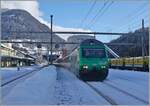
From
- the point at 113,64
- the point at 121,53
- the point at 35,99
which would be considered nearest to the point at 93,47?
the point at 35,99

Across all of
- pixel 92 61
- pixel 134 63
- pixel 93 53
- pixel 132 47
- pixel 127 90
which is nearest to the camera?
pixel 127 90

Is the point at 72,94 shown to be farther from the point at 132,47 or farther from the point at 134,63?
the point at 132,47

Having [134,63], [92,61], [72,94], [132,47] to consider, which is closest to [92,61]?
[92,61]

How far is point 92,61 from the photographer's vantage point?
2766 cm

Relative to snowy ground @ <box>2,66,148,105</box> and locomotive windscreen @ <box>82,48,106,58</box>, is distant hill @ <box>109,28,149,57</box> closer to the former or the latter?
locomotive windscreen @ <box>82,48,106,58</box>

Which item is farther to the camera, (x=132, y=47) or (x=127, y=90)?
(x=132, y=47)

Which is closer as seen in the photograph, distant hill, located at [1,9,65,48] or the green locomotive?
the green locomotive

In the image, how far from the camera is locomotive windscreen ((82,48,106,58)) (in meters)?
28.0

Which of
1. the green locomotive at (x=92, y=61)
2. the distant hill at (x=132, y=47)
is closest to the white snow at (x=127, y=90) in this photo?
the green locomotive at (x=92, y=61)

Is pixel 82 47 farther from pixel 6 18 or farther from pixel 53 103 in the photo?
pixel 6 18

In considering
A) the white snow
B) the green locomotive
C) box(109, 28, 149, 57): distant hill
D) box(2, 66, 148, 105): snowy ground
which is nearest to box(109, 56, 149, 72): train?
box(109, 28, 149, 57): distant hill

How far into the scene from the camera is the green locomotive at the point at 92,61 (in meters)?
27.3

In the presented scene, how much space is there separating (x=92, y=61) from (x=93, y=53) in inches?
29.9

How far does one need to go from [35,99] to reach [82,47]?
589 inches
